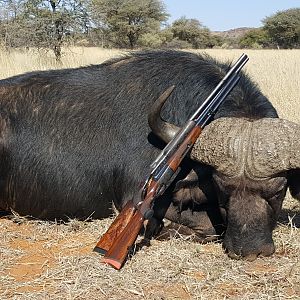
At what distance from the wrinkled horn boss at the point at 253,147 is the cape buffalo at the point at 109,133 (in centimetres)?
13

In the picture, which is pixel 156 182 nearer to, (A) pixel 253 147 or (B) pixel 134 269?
(B) pixel 134 269

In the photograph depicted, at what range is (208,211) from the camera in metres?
4.93

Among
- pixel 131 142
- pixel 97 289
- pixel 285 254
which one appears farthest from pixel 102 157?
pixel 285 254

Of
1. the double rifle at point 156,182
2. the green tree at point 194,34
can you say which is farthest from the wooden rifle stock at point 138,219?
the green tree at point 194,34

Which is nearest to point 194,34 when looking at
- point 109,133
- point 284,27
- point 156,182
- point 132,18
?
point 284,27

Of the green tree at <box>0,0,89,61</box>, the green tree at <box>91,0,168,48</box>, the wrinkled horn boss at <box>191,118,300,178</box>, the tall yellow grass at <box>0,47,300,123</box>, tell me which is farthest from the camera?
the green tree at <box>91,0,168,48</box>

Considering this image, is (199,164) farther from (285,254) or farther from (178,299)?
(178,299)

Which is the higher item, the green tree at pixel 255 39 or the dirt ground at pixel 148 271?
the dirt ground at pixel 148 271

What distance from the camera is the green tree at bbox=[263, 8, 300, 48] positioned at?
50.3m

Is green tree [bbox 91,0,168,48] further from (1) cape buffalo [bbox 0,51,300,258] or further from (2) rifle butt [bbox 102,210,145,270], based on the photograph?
(2) rifle butt [bbox 102,210,145,270]

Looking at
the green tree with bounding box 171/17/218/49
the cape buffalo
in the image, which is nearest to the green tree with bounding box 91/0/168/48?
the green tree with bounding box 171/17/218/49

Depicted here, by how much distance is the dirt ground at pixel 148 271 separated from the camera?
3809 mm

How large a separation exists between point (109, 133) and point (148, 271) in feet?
4.96

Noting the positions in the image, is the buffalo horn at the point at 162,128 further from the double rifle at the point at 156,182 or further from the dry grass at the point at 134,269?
the dry grass at the point at 134,269
